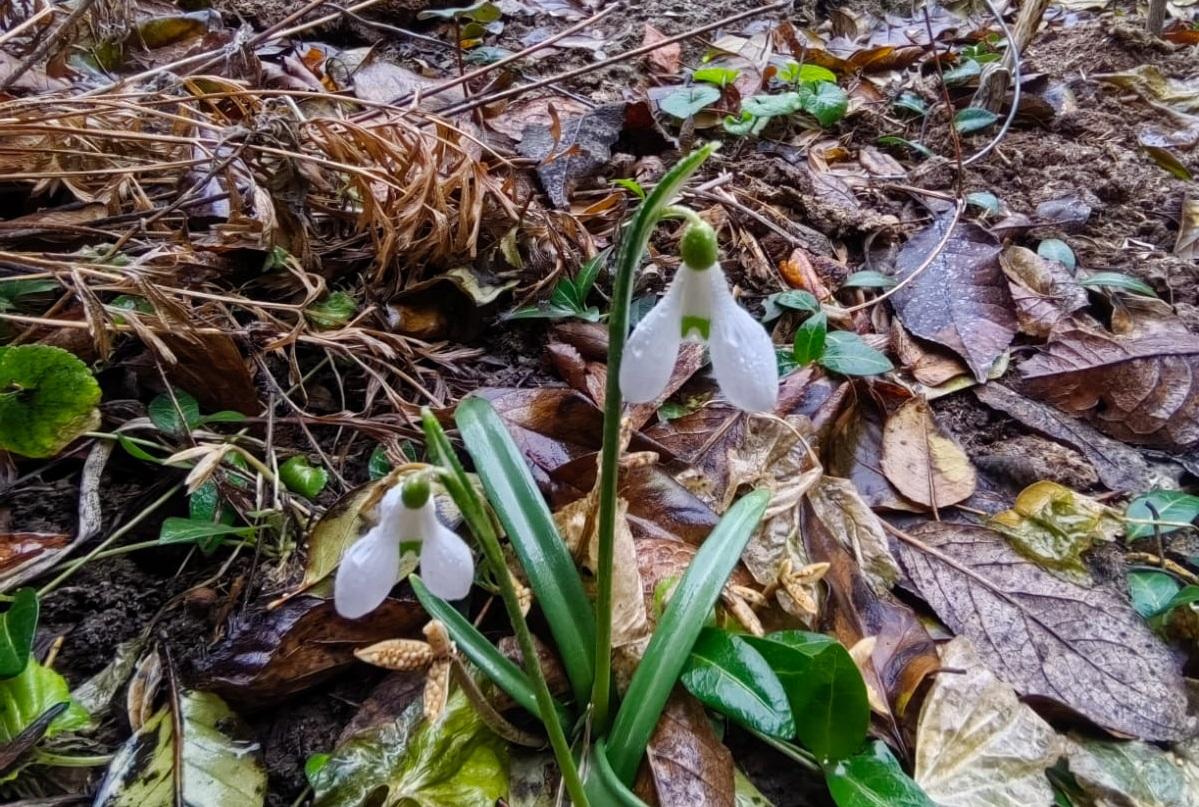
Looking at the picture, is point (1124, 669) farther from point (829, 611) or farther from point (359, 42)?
point (359, 42)

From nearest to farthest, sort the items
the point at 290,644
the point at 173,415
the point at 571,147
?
the point at 290,644 → the point at 173,415 → the point at 571,147

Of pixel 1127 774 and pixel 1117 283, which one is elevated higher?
pixel 1117 283

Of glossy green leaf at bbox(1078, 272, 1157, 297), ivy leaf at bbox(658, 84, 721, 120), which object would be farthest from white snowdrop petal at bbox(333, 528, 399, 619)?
ivy leaf at bbox(658, 84, 721, 120)

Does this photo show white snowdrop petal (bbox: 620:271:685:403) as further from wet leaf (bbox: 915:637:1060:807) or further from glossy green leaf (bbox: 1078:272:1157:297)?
glossy green leaf (bbox: 1078:272:1157:297)

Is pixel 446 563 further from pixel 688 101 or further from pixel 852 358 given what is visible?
pixel 688 101

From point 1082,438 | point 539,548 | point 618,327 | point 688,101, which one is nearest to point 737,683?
point 539,548

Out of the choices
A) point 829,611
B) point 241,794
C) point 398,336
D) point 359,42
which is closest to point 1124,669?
point 829,611
